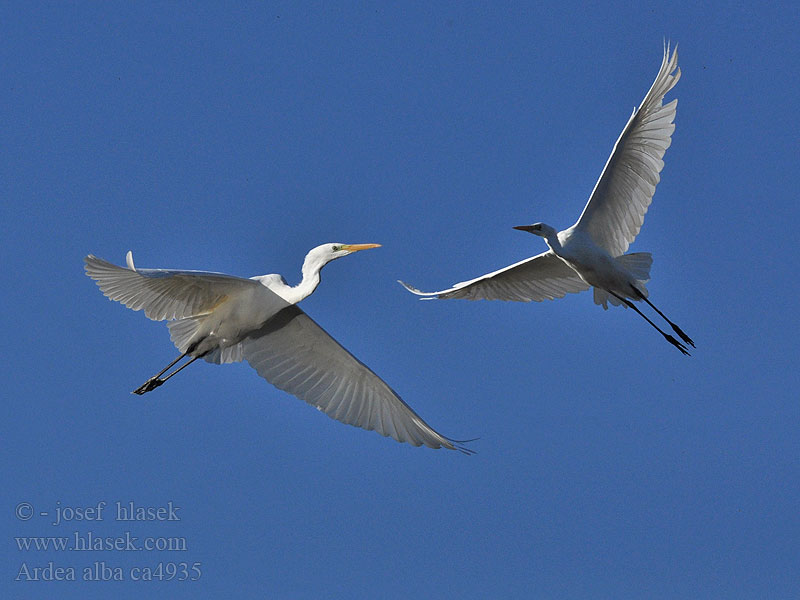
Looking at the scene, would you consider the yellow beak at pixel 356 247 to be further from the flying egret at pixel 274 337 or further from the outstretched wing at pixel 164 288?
the outstretched wing at pixel 164 288

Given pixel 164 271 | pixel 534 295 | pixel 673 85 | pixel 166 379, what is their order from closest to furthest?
pixel 164 271
pixel 673 85
pixel 166 379
pixel 534 295

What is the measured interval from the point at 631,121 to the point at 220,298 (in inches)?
240

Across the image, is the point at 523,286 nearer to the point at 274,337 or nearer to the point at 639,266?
the point at 639,266

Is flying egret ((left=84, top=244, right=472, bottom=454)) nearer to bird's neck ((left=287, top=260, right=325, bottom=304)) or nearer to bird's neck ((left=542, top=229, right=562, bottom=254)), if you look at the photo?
bird's neck ((left=287, top=260, right=325, bottom=304))

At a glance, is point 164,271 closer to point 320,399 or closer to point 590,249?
point 320,399

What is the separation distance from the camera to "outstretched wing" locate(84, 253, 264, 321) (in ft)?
46.1

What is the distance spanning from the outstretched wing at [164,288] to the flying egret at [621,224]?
3.27 meters

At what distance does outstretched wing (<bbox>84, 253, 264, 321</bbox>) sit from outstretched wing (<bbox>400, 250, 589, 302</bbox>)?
10.7ft

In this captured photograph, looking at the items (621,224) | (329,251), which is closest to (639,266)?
(621,224)

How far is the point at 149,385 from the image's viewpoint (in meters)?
16.4

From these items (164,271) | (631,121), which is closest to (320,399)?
(164,271)

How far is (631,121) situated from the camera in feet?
50.5

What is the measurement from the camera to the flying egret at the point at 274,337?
15047 millimetres

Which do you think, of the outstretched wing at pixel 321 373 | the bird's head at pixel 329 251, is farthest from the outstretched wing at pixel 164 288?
the outstretched wing at pixel 321 373
